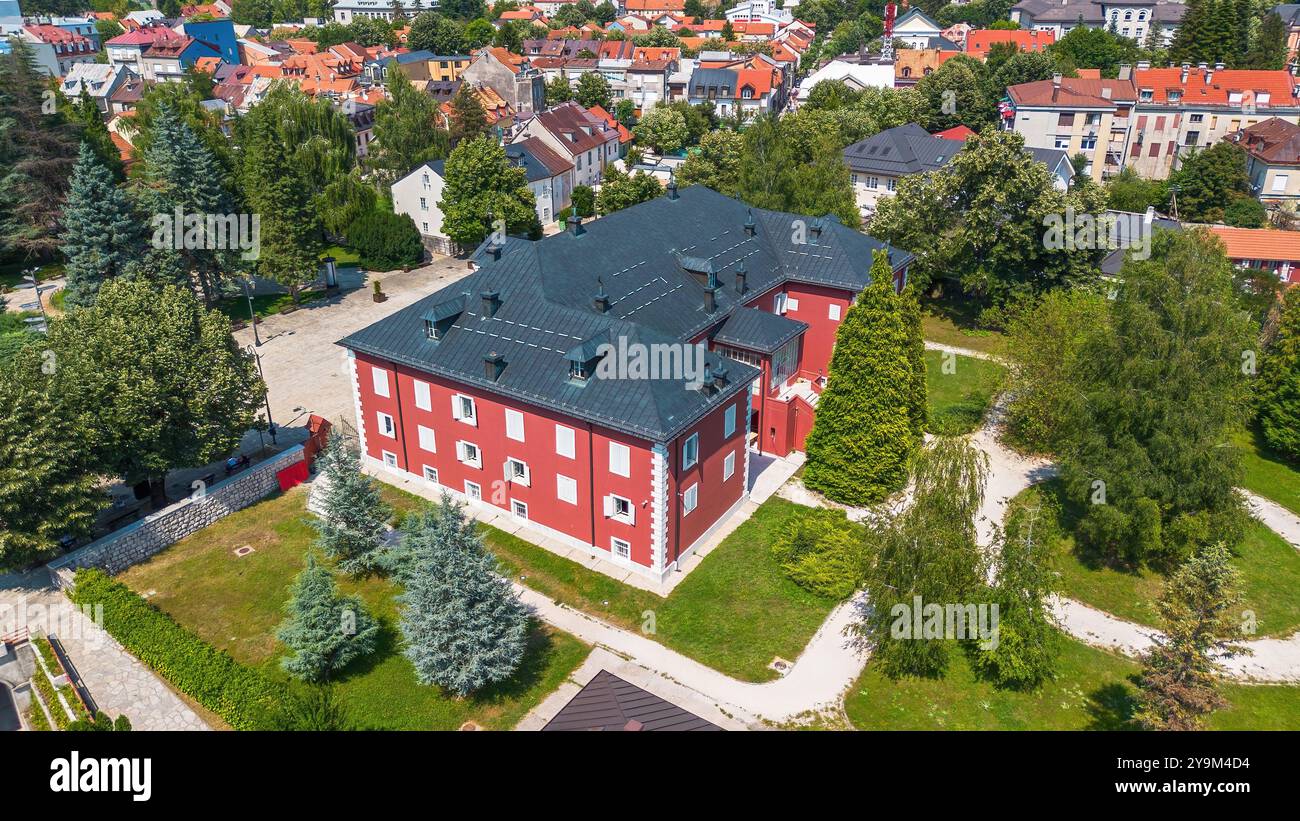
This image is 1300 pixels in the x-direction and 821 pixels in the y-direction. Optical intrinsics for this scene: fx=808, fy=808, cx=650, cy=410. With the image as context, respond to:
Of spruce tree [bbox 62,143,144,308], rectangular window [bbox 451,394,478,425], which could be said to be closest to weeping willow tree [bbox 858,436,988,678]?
rectangular window [bbox 451,394,478,425]

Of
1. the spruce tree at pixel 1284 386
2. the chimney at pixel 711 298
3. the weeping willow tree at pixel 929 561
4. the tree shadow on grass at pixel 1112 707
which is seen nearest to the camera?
the tree shadow on grass at pixel 1112 707

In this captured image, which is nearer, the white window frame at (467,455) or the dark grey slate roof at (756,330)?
the white window frame at (467,455)

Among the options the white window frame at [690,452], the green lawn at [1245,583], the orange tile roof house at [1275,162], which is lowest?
the green lawn at [1245,583]

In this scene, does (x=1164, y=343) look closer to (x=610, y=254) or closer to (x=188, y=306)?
(x=610, y=254)

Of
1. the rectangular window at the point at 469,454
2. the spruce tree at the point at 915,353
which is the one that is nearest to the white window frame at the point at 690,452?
the rectangular window at the point at 469,454

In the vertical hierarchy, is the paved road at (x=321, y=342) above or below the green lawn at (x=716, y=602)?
above

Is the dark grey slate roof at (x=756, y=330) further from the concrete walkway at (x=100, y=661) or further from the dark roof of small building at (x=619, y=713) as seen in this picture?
the concrete walkway at (x=100, y=661)

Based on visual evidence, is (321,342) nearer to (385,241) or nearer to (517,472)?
(385,241)

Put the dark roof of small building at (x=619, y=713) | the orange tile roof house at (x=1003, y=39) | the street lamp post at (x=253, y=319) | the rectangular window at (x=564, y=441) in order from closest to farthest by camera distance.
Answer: the dark roof of small building at (x=619, y=713) < the rectangular window at (x=564, y=441) < the street lamp post at (x=253, y=319) < the orange tile roof house at (x=1003, y=39)
